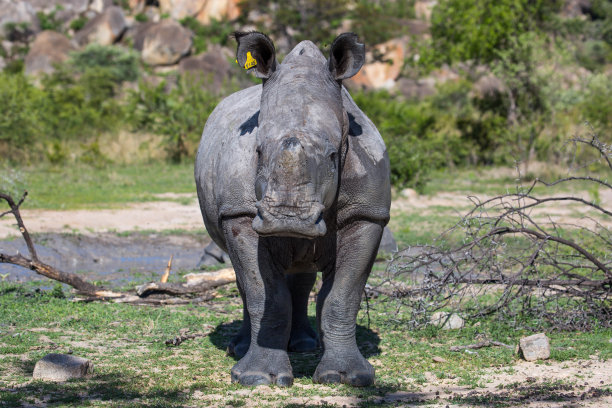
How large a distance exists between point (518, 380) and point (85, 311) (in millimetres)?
3800

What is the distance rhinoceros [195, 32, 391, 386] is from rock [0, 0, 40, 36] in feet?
176

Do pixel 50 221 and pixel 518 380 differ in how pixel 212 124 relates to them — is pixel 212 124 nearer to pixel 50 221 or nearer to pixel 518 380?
pixel 518 380

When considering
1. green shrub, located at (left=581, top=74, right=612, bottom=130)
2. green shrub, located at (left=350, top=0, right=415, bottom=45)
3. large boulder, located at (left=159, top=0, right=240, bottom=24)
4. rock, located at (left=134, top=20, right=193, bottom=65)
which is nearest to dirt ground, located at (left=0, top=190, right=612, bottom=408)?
green shrub, located at (left=581, top=74, right=612, bottom=130)

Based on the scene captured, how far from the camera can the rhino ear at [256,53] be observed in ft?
15.5

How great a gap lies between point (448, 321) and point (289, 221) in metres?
2.91

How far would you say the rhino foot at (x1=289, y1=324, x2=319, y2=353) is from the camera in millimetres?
6117

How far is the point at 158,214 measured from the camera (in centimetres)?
1358

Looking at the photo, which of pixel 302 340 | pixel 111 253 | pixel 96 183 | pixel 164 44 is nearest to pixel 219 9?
pixel 164 44

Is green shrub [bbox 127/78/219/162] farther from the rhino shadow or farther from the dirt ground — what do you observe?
the dirt ground

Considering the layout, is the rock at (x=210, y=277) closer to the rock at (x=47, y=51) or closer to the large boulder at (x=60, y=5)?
the rock at (x=47, y=51)

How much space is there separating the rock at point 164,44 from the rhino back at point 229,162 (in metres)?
46.5

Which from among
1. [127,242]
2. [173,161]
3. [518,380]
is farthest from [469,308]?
[173,161]

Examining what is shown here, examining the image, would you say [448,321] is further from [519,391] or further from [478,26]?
[478,26]

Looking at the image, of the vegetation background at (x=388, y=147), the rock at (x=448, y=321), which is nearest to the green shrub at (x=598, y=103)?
the vegetation background at (x=388, y=147)
